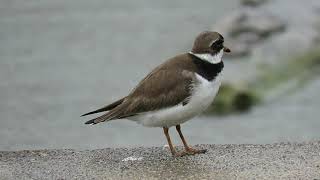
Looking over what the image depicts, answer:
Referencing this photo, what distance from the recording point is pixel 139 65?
16.1 meters

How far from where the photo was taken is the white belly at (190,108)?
24.8 feet

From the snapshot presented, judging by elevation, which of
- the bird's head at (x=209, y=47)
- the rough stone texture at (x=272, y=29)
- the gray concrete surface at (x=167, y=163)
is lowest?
the gray concrete surface at (x=167, y=163)

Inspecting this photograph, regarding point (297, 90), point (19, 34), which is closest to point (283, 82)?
point (297, 90)

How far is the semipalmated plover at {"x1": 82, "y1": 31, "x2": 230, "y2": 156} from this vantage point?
760 centimetres

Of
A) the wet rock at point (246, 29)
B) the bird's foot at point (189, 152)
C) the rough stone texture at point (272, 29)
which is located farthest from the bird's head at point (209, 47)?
the wet rock at point (246, 29)

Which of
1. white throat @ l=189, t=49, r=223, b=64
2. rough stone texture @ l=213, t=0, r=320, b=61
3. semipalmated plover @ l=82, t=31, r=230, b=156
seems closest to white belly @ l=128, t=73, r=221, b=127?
semipalmated plover @ l=82, t=31, r=230, b=156

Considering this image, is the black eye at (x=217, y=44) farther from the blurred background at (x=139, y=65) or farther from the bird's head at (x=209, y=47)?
the blurred background at (x=139, y=65)

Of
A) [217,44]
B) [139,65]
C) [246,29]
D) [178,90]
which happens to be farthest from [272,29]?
[178,90]

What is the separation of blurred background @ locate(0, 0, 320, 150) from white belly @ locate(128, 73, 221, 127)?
13.4 ft

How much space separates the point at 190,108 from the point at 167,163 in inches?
18.8

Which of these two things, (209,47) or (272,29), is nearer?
(209,47)

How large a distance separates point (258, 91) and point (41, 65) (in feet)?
12.6

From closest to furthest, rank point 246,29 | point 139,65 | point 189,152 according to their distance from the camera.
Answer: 1. point 189,152
2. point 139,65
3. point 246,29

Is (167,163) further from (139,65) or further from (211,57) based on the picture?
(139,65)
